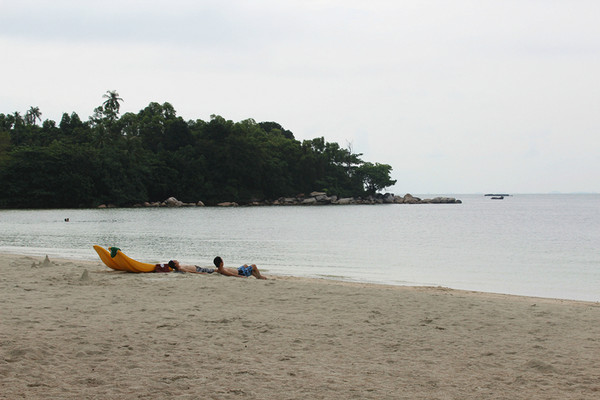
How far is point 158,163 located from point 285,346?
8389 centimetres

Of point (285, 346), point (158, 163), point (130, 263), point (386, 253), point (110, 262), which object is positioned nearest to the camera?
point (285, 346)

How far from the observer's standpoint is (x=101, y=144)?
85.0m

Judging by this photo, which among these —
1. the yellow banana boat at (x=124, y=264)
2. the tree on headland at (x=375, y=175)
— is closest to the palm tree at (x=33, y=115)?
the tree on headland at (x=375, y=175)

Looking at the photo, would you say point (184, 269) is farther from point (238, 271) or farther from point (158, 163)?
point (158, 163)

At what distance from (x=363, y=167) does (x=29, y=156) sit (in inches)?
2480

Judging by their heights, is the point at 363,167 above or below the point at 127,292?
above

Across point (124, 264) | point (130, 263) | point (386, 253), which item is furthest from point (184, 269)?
point (386, 253)

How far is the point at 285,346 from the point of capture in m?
6.79

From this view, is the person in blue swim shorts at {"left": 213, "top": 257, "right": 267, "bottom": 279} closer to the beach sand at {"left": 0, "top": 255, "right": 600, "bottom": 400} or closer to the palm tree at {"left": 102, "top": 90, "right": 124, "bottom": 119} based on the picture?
the beach sand at {"left": 0, "top": 255, "right": 600, "bottom": 400}

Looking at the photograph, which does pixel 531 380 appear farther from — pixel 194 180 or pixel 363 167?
pixel 363 167

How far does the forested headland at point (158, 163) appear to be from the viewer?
74.7 metres

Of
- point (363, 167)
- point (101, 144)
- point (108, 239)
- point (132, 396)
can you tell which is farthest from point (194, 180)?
point (132, 396)

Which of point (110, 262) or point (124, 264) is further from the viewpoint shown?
point (110, 262)

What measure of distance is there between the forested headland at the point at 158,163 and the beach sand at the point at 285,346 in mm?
70239
